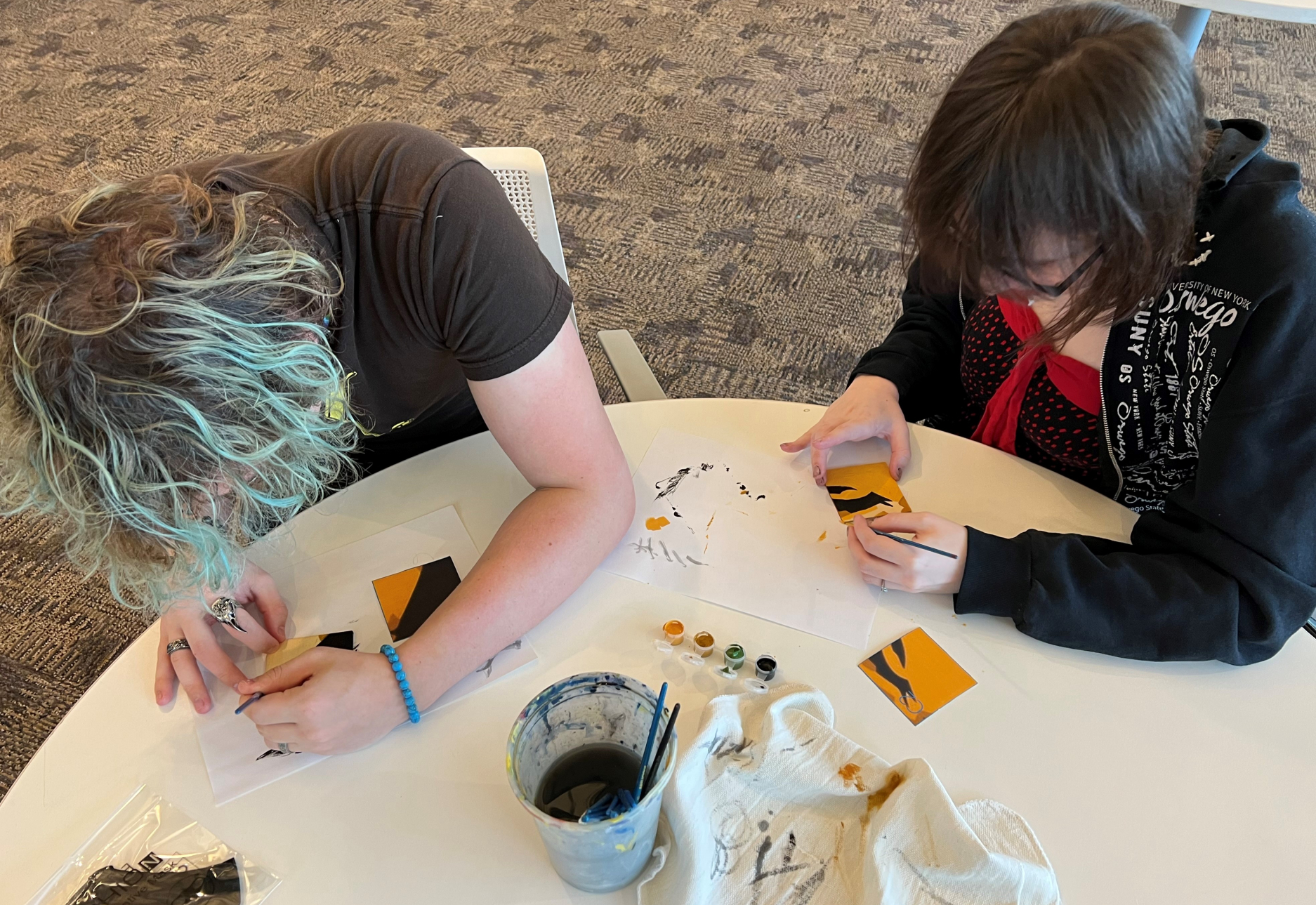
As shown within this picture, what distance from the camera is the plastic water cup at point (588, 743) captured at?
58 centimetres

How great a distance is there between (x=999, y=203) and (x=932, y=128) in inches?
3.6

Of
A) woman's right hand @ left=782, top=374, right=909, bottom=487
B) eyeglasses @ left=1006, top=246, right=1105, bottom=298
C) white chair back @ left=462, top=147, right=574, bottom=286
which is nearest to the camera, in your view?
eyeglasses @ left=1006, top=246, right=1105, bottom=298

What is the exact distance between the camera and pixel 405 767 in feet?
2.34

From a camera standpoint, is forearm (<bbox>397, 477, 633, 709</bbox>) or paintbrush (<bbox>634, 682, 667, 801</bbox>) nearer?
paintbrush (<bbox>634, 682, 667, 801</bbox>)

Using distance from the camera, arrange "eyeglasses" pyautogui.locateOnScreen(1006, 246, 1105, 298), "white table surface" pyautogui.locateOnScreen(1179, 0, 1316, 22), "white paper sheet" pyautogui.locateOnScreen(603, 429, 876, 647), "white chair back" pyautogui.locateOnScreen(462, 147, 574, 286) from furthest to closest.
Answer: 1. "white table surface" pyautogui.locateOnScreen(1179, 0, 1316, 22)
2. "white chair back" pyautogui.locateOnScreen(462, 147, 574, 286)
3. "white paper sheet" pyautogui.locateOnScreen(603, 429, 876, 647)
4. "eyeglasses" pyautogui.locateOnScreen(1006, 246, 1105, 298)

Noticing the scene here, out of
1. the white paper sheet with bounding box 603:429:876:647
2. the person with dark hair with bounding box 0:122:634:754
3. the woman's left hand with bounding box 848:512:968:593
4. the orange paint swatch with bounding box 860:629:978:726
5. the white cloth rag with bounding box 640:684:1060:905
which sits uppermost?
the person with dark hair with bounding box 0:122:634:754

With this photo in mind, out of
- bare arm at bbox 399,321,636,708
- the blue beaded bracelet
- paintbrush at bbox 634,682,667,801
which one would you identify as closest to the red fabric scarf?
bare arm at bbox 399,321,636,708

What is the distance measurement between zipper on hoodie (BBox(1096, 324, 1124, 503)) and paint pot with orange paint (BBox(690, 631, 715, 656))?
19.6 inches

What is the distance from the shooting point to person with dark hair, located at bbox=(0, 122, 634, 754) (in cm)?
58

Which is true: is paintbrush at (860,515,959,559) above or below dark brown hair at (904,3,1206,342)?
below

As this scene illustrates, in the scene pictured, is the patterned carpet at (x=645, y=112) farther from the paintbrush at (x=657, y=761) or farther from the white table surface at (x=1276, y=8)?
the paintbrush at (x=657, y=761)

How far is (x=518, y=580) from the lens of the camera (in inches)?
31.1

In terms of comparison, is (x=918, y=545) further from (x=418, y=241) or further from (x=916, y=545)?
(x=418, y=241)

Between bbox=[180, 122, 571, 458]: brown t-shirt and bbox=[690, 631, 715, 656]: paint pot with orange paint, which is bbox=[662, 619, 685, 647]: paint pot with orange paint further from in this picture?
bbox=[180, 122, 571, 458]: brown t-shirt
